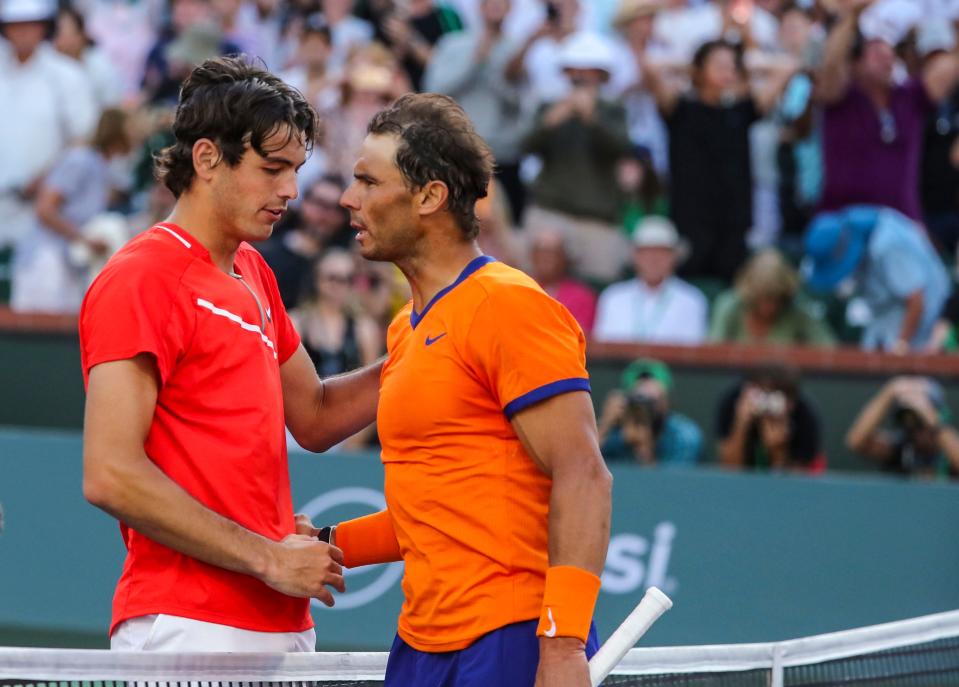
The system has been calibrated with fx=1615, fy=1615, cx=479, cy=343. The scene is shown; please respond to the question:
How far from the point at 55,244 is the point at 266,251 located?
1829 mm

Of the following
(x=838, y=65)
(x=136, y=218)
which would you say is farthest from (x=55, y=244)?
(x=838, y=65)

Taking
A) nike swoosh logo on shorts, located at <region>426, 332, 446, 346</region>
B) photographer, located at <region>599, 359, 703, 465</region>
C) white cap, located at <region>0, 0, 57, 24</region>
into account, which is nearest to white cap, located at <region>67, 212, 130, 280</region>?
white cap, located at <region>0, 0, 57, 24</region>

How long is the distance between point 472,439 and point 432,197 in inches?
20.1

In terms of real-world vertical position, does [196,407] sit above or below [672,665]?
above

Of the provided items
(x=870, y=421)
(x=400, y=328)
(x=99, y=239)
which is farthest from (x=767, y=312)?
(x=400, y=328)

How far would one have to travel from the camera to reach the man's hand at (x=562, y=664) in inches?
115

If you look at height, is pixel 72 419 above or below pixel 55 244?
below

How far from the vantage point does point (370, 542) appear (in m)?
3.60

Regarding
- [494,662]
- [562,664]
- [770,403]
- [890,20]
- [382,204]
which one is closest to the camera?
[562,664]

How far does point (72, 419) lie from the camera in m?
10.3

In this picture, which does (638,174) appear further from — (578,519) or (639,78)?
(578,519)

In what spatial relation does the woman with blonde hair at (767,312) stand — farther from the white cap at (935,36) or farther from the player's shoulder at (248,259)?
the player's shoulder at (248,259)

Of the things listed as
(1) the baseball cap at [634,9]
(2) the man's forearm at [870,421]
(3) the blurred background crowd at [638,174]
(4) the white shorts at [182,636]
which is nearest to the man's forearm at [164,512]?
(4) the white shorts at [182,636]

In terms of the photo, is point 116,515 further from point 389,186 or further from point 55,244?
point 55,244
